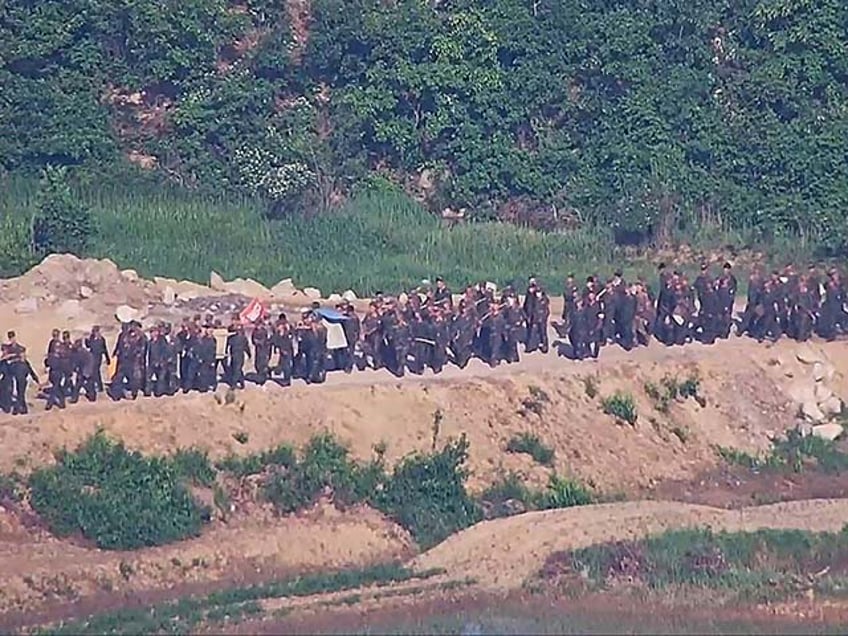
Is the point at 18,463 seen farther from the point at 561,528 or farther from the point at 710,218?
the point at 710,218

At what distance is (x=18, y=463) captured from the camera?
32.0 metres

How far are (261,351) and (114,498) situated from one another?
4.34 m

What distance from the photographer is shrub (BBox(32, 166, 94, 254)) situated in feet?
149

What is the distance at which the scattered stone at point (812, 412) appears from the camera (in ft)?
126

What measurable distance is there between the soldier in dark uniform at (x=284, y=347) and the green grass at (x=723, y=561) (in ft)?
22.0

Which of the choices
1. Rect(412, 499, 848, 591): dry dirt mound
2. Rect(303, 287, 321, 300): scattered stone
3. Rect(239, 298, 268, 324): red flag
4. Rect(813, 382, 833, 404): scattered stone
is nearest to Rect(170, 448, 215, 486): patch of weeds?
Rect(412, 499, 848, 591): dry dirt mound

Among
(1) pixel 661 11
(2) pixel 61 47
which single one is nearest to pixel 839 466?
(1) pixel 661 11

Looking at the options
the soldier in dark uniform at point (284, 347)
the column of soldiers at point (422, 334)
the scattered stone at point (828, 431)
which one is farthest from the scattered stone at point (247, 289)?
the scattered stone at point (828, 431)

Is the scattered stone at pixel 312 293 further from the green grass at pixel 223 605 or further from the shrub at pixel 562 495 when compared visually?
the green grass at pixel 223 605

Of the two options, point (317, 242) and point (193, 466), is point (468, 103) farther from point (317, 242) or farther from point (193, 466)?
point (193, 466)

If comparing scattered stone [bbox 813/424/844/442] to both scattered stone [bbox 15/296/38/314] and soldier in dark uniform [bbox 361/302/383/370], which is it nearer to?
soldier in dark uniform [bbox 361/302/383/370]

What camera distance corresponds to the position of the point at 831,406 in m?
39.0

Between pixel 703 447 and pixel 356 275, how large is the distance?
1158cm

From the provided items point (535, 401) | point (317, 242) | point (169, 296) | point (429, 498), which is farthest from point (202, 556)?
point (317, 242)
